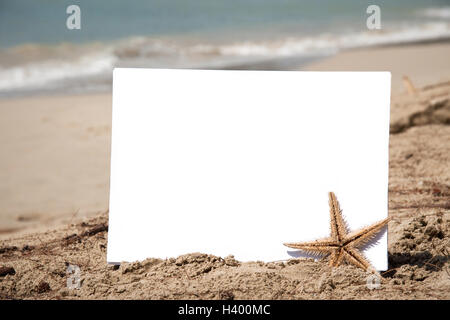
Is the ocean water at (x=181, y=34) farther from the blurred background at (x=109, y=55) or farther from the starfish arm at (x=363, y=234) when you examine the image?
the starfish arm at (x=363, y=234)

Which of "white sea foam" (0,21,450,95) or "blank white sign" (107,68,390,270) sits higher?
"white sea foam" (0,21,450,95)

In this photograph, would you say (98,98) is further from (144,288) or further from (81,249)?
(144,288)

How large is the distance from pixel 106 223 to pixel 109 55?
6.22m

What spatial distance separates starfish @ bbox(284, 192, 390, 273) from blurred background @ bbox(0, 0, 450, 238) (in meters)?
2.01

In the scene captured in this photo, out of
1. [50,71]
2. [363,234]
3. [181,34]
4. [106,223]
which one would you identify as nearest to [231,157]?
[363,234]

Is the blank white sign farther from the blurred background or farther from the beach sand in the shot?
the blurred background

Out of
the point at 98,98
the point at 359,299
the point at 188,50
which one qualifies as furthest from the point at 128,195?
the point at 188,50

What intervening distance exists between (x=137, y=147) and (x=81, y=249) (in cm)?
83

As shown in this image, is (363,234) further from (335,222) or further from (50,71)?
(50,71)

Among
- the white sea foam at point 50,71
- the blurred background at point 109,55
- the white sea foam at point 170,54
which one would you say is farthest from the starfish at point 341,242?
the white sea foam at point 50,71

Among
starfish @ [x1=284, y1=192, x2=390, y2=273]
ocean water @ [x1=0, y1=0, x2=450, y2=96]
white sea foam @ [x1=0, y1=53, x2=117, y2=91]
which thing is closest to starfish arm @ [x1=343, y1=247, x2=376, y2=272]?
starfish @ [x1=284, y1=192, x2=390, y2=273]

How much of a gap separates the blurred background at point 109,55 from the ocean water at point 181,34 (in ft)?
0.08

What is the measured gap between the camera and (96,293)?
2.43 meters

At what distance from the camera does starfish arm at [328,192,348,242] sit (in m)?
2.49
